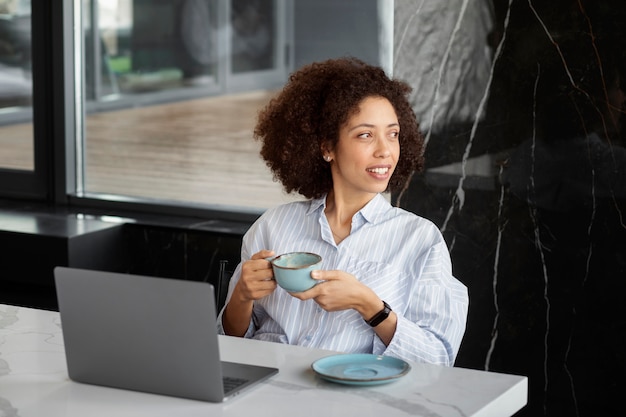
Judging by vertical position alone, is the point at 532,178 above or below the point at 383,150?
below

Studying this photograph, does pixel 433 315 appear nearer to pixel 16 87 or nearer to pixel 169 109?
pixel 169 109

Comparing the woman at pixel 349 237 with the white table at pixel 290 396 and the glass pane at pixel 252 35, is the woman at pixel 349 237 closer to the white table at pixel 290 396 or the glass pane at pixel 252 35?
the white table at pixel 290 396

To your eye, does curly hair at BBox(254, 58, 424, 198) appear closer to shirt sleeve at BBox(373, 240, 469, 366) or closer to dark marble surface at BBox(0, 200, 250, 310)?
shirt sleeve at BBox(373, 240, 469, 366)

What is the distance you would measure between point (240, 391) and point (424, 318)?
57cm

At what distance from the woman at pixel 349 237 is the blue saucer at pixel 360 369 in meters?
0.19

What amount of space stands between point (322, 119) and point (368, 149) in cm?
17

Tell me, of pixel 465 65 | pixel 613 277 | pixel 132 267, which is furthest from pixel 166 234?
pixel 613 277

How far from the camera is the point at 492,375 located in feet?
6.25

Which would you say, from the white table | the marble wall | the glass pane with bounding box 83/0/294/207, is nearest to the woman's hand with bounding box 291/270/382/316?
the white table

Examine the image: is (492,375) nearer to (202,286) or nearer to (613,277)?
(202,286)

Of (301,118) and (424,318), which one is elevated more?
(301,118)

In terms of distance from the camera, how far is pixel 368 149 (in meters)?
2.40

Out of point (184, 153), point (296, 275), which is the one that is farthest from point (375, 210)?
point (184, 153)

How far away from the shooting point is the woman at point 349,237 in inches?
86.3
